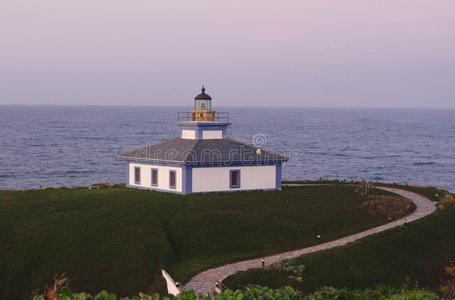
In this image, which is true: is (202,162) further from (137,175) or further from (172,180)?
(137,175)

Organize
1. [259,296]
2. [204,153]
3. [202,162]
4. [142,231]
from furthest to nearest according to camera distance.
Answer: [204,153], [202,162], [142,231], [259,296]

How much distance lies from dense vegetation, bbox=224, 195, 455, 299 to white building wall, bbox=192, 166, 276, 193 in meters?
12.7

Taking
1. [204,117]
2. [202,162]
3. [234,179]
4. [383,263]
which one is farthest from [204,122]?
[383,263]

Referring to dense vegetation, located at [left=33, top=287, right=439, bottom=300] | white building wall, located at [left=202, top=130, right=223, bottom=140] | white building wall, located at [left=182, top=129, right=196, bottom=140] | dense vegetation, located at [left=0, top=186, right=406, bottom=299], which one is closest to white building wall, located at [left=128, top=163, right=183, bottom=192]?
dense vegetation, located at [left=0, top=186, right=406, bottom=299]

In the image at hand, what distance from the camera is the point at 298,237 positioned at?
36250 millimetres

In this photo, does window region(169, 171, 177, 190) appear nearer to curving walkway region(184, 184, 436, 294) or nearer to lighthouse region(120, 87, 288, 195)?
lighthouse region(120, 87, 288, 195)

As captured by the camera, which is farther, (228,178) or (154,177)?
(154,177)

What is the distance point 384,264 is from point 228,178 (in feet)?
51.6

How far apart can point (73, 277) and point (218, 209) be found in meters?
11.3

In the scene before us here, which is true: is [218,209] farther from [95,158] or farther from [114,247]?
[95,158]

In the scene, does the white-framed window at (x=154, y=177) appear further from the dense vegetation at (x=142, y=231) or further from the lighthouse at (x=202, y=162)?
the dense vegetation at (x=142, y=231)

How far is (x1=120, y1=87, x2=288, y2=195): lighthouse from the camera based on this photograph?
4531cm

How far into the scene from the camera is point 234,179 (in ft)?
153

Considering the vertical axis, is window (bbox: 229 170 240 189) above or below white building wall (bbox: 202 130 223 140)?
below
